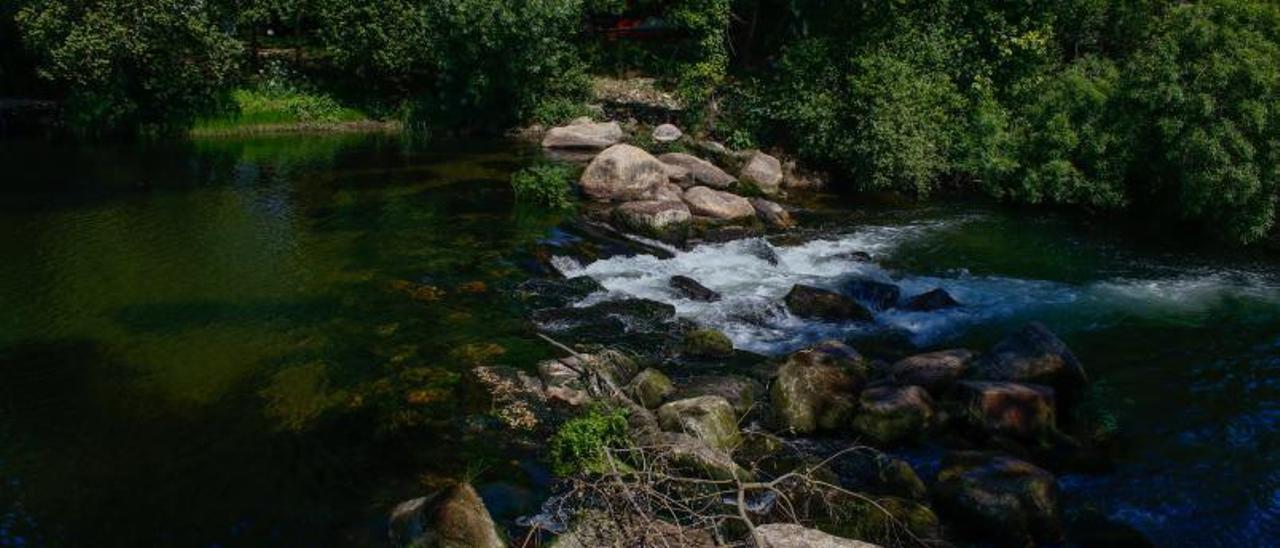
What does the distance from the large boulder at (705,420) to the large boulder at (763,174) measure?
1811 cm

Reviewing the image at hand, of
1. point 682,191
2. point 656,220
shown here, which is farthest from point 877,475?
point 682,191

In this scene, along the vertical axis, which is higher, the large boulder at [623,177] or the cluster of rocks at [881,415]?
the large boulder at [623,177]

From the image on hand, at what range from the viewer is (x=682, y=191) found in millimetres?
28891

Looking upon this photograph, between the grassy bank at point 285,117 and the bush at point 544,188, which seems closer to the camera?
the bush at point 544,188

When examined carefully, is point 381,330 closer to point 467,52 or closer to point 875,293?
point 875,293

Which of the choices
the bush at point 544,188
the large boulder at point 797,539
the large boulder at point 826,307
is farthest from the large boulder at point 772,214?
the large boulder at point 797,539

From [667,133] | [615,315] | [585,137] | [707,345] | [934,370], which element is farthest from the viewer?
[585,137]

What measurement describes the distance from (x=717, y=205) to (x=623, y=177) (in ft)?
10.6

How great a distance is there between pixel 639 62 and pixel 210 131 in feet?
69.0

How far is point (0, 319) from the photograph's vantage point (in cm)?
1802

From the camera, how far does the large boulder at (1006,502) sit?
11.3 meters

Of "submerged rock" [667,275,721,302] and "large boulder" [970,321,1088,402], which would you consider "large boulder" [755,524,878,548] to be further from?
"submerged rock" [667,275,721,302]

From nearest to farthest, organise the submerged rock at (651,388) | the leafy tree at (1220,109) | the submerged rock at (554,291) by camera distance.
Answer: the submerged rock at (651,388)
the submerged rock at (554,291)
the leafy tree at (1220,109)

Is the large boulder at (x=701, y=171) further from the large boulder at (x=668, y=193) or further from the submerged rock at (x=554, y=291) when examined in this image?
the submerged rock at (x=554, y=291)
